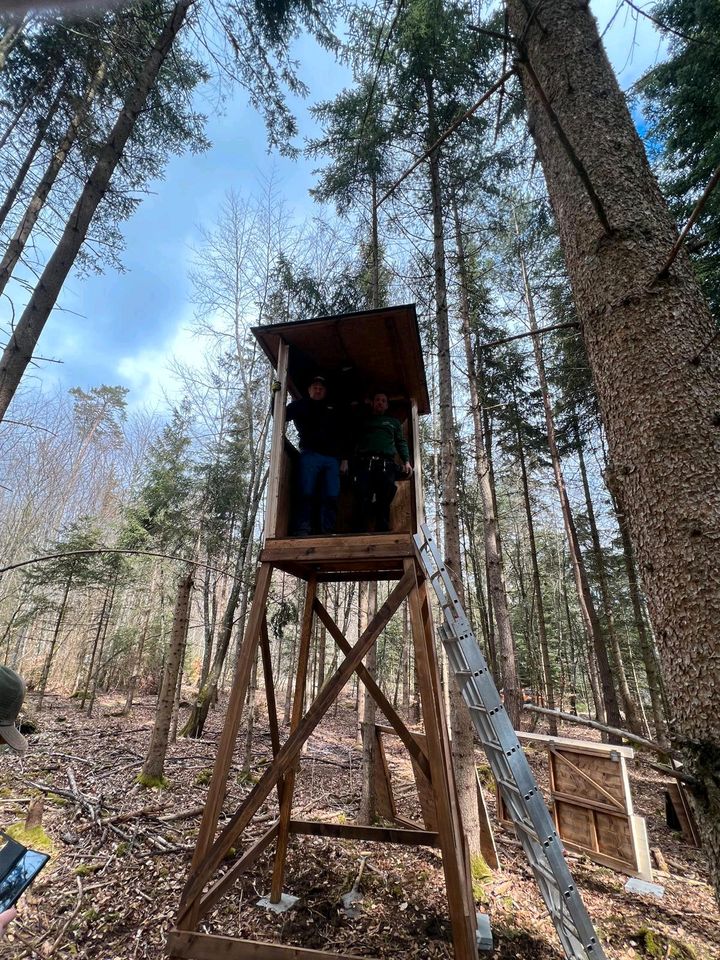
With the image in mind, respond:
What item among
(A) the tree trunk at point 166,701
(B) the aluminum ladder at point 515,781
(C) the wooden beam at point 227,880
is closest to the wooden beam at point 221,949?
(C) the wooden beam at point 227,880

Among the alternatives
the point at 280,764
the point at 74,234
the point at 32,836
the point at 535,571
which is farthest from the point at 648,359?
the point at 535,571

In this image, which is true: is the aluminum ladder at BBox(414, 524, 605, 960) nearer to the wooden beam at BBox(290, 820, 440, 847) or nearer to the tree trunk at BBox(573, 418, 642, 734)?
the wooden beam at BBox(290, 820, 440, 847)

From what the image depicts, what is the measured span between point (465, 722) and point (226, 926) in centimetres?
298

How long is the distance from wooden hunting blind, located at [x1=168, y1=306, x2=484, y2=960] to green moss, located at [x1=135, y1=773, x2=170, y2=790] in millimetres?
1814

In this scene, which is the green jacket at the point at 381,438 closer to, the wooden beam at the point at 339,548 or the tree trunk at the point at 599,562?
the wooden beam at the point at 339,548

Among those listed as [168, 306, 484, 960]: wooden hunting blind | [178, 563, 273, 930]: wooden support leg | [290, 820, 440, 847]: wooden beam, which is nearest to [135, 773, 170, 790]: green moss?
[168, 306, 484, 960]: wooden hunting blind

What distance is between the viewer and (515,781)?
2361mm

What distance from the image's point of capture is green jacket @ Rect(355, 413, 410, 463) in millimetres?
4184

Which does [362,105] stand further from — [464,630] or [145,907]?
[145,907]

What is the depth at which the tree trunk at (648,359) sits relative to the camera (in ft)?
4.77

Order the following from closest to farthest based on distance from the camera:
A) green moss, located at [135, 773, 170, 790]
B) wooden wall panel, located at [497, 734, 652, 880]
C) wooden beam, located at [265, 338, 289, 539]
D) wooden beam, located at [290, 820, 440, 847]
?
wooden beam, located at [265, 338, 289, 539] < wooden beam, located at [290, 820, 440, 847] < wooden wall panel, located at [497, 734, 652, 880] < green moss, located at [135, 773, 170, 790]

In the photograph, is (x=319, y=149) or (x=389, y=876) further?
(x=319, y=149)

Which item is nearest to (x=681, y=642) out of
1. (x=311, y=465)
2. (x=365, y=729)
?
(x=311, y=465)

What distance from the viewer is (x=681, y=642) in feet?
4.91
